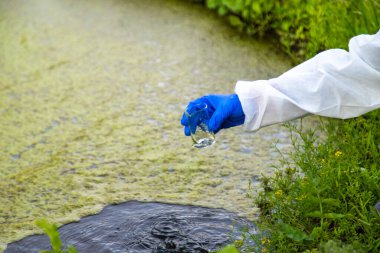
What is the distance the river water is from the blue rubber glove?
0.63 meters

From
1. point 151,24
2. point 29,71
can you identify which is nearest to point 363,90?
point 29,71

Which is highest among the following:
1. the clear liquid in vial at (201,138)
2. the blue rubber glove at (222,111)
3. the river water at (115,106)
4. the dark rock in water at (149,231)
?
the blue rubber glove at (222,111)

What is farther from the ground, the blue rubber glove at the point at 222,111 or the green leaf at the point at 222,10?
the blue rubber glove at the point at 222,111

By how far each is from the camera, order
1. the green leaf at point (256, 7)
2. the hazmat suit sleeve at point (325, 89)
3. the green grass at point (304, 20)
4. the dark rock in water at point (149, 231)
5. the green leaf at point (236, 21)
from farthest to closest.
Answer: the green leaf at point (236, 21)
the green leaf at point (256, 7)
the green grass at point (304, 20)
the dark rock in water at point (149, 231)
the hazmat suit sleeve at point (325, 89)

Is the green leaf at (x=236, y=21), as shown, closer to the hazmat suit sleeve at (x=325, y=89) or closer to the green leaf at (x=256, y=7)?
the green leaf at (x=256, y=7)

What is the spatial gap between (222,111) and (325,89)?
0.37 meters

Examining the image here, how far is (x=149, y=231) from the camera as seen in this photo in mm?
2756

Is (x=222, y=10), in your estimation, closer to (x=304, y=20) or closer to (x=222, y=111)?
(x=304, y=20)

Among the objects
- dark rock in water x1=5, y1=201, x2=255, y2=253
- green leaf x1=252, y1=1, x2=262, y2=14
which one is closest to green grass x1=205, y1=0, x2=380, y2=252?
dark rock in water x1=5, y1=201, x2=255, y2=253

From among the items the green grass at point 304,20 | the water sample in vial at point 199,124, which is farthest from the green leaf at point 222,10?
the water sample in vial at point 199,124

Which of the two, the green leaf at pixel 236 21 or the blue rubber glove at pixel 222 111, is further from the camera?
the green leaf at pixel 236 21

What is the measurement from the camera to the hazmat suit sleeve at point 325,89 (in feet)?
7.48

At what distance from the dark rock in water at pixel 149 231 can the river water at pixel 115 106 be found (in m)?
0.08

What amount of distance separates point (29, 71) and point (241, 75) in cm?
147
